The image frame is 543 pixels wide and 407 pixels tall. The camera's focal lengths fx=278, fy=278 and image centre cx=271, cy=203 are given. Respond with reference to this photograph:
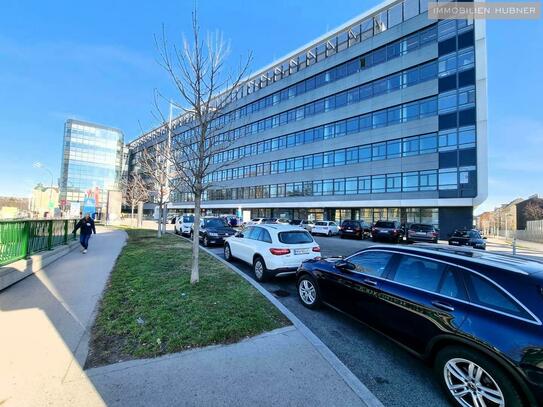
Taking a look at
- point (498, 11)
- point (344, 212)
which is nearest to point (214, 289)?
point (344, 212)

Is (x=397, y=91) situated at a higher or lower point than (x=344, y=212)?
higher

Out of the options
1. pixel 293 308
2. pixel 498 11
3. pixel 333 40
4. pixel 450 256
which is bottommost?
pixel 293 308

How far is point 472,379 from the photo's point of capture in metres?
2.72

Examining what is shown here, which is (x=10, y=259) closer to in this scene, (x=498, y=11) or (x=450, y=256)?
(x=450, y=256)

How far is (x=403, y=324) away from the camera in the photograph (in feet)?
11.4

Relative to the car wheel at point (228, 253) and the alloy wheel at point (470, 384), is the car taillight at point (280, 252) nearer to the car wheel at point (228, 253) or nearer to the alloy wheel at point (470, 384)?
the car wheel at point (228, 253)

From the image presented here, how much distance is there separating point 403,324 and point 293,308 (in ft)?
8.35

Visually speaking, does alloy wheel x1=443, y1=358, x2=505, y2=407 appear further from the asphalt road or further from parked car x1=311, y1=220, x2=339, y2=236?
parked car x1=311, y1=220, x2=339, y2=236

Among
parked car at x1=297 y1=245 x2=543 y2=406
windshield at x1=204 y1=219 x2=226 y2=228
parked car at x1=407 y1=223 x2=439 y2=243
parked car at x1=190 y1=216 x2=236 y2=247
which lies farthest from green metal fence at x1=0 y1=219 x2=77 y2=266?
parked car at x1=407 y1=223 x2=439 y2=243

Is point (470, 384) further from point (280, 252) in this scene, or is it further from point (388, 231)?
point (388, 231)

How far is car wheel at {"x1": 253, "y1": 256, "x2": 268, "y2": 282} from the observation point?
7.70 meters

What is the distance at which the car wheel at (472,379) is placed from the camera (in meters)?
2.46

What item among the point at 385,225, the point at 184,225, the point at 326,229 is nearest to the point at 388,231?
the point at 385,225

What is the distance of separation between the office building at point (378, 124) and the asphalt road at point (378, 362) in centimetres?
1971
